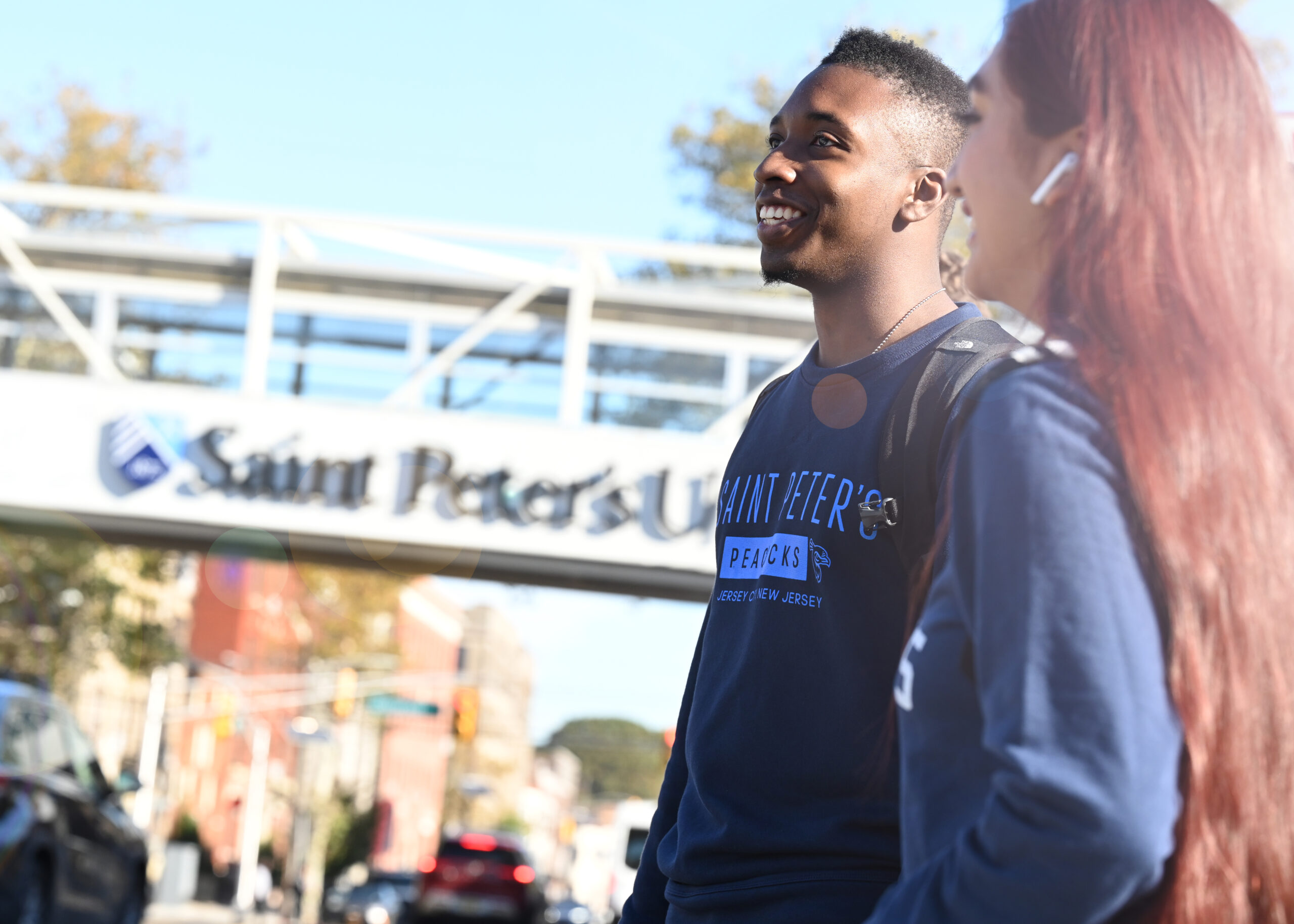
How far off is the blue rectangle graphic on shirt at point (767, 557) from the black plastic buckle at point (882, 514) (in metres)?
0.10

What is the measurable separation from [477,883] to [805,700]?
22147 millimetres

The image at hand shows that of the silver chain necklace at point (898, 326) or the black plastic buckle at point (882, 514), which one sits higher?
the silver chain necklace at point (898, 326)

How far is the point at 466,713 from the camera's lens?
3356cm

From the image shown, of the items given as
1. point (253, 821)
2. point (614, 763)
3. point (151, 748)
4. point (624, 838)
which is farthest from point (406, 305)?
point (614, 763)

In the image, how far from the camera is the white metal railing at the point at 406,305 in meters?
18.6

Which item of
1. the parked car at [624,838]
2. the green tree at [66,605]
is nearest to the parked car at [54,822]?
the parked car at [624,838]

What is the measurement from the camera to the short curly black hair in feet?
7.79

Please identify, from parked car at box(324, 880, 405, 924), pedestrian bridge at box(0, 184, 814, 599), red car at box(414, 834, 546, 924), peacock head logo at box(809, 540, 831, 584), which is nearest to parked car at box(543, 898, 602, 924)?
parked car at box(324, 880, 405, 924)

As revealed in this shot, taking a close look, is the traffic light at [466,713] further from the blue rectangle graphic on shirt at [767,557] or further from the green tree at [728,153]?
the blue rectangle graphic on shirt at [767,557]

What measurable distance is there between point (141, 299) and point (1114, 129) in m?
19.7

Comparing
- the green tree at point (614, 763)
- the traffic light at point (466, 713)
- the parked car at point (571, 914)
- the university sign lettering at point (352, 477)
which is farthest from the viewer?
the green tree at point (614, 763)

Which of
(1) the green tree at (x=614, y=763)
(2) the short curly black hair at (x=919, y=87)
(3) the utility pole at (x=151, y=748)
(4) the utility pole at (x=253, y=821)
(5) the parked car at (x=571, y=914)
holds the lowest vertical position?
(1) the green tree at (x=614, y=763)

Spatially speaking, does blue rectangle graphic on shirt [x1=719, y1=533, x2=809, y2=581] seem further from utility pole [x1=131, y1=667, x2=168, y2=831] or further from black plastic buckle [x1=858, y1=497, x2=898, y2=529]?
utility pole [x1=131, y1=667, x2=168, y2=831]

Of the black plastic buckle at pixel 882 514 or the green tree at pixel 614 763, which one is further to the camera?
the green tree at pixel 614 763
